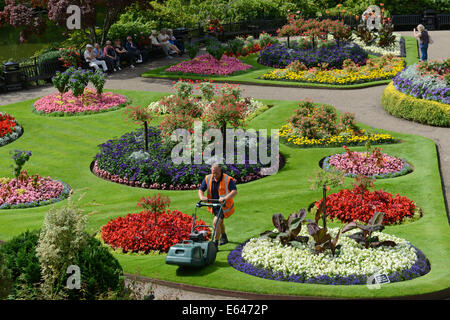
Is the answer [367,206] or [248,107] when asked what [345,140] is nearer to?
[248,107]

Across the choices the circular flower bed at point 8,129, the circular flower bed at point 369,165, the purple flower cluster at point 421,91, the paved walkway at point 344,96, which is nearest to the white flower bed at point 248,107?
the paved walkway at point 344,96

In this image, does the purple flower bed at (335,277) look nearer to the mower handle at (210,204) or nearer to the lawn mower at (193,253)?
the lawn mower at (193,253)

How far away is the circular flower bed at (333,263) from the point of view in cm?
1018

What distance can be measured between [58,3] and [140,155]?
42.6ft

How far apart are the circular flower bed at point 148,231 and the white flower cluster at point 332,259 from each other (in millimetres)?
1632

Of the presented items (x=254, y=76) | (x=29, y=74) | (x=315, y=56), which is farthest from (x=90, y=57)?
(x=315, y=56)

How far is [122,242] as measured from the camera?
12.3m

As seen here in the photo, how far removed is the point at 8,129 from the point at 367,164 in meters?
11.1

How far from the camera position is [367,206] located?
13.1 metres

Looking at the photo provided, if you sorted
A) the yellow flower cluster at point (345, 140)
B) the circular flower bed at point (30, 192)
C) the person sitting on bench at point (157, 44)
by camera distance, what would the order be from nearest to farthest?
the circular flower bed at point (30, 192) < the yellow flower cluster at point (345, 140) < the person sitting on bench at point (157, 44)

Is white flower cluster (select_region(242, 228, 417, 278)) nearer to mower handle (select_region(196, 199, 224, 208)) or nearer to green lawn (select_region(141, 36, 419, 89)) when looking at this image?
mower handle (select_region(196, 199, 224, 208))

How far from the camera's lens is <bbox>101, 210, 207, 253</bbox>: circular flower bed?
478 inches
